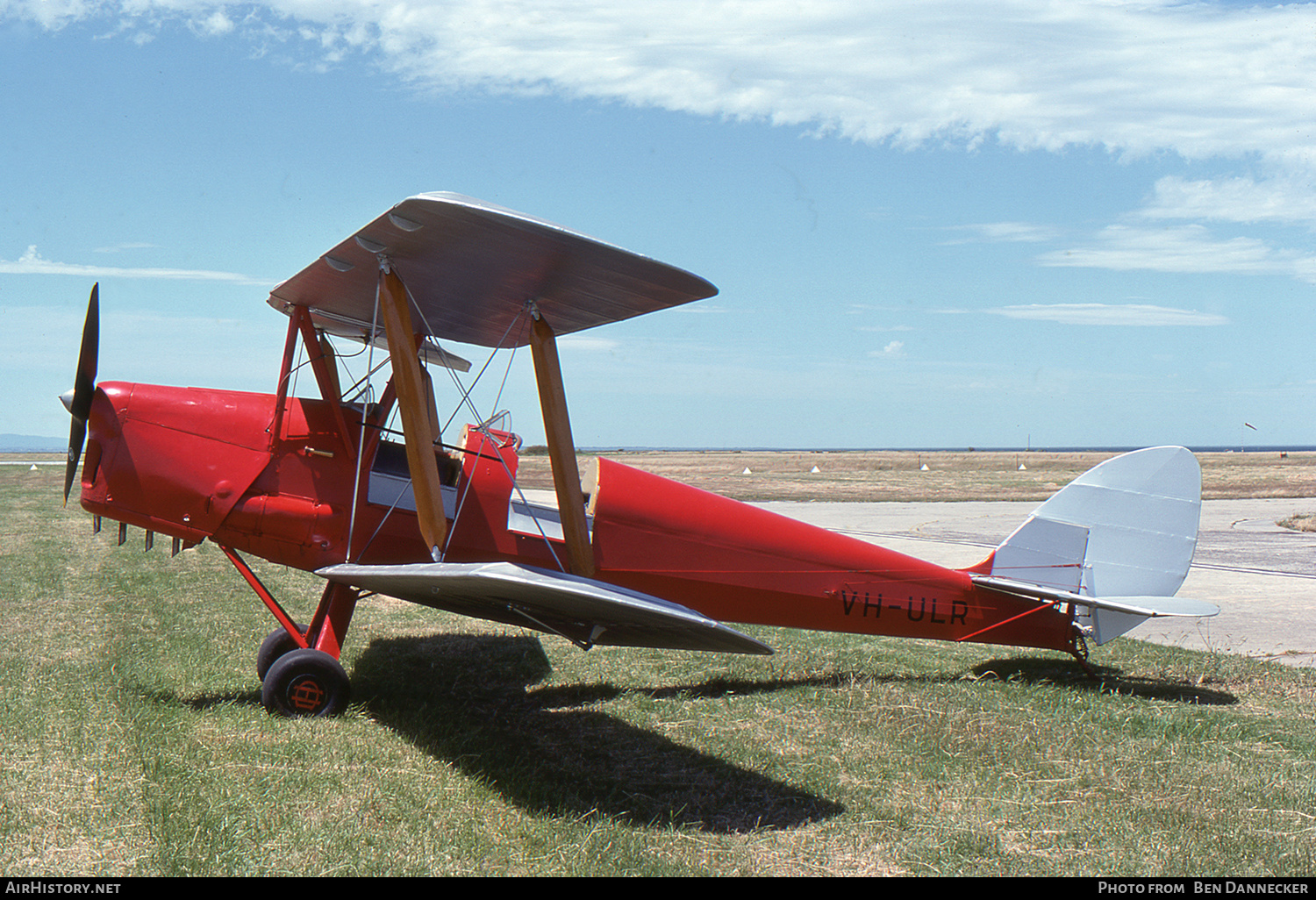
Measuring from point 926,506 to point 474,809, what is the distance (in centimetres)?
2513

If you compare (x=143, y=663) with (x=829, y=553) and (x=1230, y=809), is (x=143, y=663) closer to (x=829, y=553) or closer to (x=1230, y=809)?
(x=829, y=553)

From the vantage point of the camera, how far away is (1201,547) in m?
16.0

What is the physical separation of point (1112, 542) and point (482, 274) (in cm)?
530

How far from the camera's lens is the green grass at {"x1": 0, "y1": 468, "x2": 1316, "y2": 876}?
3857 millimetres

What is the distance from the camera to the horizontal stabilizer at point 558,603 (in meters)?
3.95

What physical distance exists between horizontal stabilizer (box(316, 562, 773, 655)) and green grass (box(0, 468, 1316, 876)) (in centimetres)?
79

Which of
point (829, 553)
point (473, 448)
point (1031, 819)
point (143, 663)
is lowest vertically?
point (143, 663)

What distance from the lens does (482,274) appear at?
5668 mm

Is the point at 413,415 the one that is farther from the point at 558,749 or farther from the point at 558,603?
the point at 558,749

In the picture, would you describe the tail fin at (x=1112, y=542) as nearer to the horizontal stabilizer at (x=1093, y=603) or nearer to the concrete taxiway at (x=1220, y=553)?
the horizontal stabilizer at (x=1093, y=603)

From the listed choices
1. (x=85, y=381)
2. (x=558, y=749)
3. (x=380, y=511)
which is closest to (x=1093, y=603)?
(x=558, y=749)

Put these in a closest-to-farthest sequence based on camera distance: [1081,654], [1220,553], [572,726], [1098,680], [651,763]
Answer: [651,763], [572,726], [1098,680], [1081,654], [1220,553]

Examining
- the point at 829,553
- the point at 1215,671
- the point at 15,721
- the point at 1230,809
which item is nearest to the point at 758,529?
the point at 829,553

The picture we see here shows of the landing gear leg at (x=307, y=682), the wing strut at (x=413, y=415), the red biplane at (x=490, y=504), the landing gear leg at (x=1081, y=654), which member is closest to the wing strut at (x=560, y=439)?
the red biplane at (x=490, y=504)
